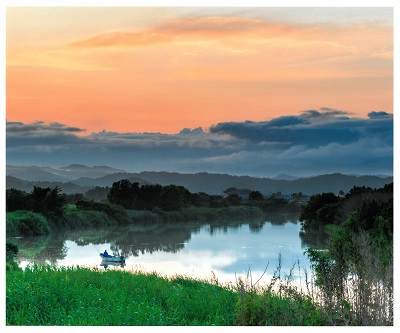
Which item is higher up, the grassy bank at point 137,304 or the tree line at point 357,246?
the tree line at point 357,246

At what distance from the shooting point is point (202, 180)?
40.1ft

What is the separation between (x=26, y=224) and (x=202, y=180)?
4.90 meters

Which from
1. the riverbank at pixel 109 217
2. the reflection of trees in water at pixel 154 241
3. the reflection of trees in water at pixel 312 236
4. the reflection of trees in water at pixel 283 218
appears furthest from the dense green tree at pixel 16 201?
the reflection of trees in water at pixel 312 236

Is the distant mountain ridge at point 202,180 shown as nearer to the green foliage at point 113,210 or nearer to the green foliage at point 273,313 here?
the green foliage at point 113,210

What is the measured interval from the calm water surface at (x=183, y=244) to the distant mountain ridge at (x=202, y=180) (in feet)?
2.60

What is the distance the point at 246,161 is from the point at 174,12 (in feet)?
14.4

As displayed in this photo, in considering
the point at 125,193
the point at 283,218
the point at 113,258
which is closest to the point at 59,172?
the point at 125,193

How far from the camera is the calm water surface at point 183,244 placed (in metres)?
11.1

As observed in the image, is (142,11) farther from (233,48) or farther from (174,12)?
(233,48)

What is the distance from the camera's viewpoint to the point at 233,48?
10.1 meters

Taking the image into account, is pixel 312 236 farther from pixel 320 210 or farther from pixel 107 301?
pixel 107 301
